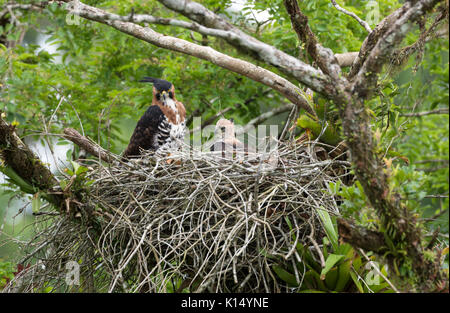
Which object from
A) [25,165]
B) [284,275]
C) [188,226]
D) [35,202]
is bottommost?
[284,275]

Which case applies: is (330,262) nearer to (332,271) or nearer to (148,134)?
(332,271)

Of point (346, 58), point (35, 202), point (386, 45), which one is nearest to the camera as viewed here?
point (386, 45)

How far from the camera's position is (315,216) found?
3.37 metres

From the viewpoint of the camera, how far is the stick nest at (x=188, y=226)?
3.18 metres

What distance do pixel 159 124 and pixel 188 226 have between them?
1734mm

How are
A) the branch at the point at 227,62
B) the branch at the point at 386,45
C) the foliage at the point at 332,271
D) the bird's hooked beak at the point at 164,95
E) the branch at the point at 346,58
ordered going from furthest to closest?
the bird's hooked beak at the point at 164,95, the branch at the point at 346,58, the branch at the point at 227,62, the foliage at the point at 332,271, the branch at the point at 386,45

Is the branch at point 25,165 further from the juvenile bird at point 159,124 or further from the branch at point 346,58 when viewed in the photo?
the branch at point 346,58

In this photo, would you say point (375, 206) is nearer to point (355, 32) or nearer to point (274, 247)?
point (274, 247)

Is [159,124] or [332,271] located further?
[159,124]

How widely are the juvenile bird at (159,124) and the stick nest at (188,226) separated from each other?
1052 mm

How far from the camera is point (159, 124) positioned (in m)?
5.02

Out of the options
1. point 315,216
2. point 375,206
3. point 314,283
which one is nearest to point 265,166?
point 315,216

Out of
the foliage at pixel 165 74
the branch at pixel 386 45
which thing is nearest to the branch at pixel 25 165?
the foliage at pixel 165 74

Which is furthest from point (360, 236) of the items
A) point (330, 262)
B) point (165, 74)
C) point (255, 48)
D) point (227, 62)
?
point (165, 74)
